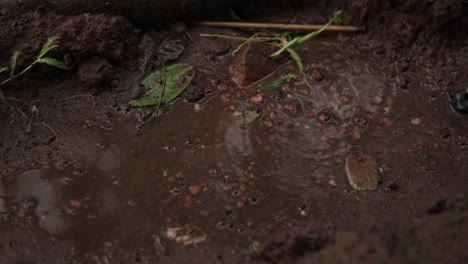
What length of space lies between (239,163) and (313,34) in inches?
39.1

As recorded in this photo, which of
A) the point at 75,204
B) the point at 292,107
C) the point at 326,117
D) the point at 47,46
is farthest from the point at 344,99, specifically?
the point at 47,46

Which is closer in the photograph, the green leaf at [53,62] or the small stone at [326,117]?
the green leaf at [53,62]

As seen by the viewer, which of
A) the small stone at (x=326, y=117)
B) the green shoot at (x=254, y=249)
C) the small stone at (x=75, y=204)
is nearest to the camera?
the green shoot at (x=254, y=249)

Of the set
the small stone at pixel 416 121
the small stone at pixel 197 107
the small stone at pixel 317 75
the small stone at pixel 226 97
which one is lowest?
the small stone at pixel 197 107

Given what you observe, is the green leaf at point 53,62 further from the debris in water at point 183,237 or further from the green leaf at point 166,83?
the debris in water at point 183,237

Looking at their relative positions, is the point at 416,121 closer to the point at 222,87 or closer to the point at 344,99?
the point at 344,99

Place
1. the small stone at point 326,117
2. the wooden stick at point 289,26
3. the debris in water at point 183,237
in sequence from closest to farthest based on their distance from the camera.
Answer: the debris in water at point 183,237 → the small stone at point 326,117 → the wooden stick at point 289,26

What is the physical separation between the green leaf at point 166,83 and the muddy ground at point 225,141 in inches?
2.1

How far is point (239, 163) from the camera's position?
2650 millimetres

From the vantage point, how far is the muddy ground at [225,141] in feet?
7.67

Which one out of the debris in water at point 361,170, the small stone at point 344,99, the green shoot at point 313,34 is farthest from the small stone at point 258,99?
the debris in water at point 361,170

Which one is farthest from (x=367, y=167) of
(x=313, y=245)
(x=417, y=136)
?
(x=313, y=245)

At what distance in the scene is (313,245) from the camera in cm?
220

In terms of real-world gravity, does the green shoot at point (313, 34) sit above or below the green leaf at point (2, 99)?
above
